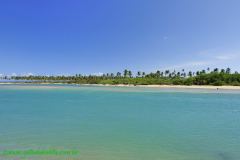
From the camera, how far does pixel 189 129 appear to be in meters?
14.9

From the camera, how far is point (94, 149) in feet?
32.4

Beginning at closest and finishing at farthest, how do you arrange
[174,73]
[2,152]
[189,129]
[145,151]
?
1. [2,152]
2. [145,151]
3. [189,129]
4. [174,73]

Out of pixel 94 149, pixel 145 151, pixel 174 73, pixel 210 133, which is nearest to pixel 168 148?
pixel 145 151

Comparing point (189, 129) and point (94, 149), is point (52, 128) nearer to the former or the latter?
point (94, 149)

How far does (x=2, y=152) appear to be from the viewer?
29.6 ft

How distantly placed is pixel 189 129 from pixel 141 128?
2844 millimetres

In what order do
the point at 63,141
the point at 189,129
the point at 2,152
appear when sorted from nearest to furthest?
1. the point at 2,152
2. the point at 63,141
3. the point at 189,129

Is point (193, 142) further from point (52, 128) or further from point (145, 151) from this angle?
point (52, 128)

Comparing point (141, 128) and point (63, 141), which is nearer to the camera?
point (63, 141)

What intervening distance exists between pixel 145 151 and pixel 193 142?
2.91m

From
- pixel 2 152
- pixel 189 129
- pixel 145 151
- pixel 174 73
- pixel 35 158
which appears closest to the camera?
pixel 35 158

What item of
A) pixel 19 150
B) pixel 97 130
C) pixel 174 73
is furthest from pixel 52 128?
pixel 174 73

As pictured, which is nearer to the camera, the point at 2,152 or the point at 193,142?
the point at 2,152

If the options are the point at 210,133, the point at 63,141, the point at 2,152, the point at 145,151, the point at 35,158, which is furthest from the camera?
the point at 210,133
